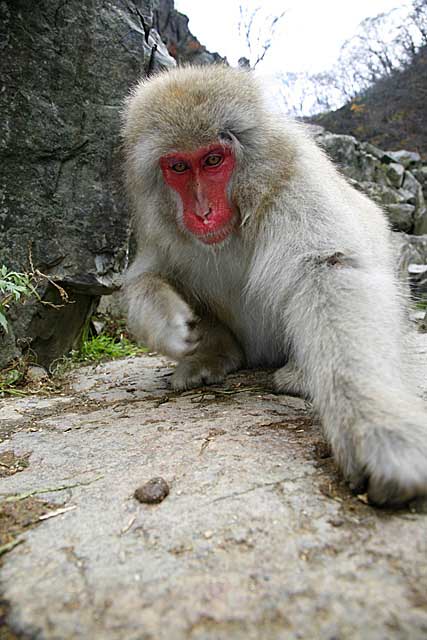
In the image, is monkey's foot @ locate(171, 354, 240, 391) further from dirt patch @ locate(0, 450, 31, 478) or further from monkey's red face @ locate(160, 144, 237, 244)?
dirt patch @ locate(0, 450, 31, 478)

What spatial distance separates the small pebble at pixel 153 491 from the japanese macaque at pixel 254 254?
1.51ft

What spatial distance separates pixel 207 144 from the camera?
226cm

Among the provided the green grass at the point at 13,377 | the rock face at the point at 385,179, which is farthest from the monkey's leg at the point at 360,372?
the rock face at the point at 385,179

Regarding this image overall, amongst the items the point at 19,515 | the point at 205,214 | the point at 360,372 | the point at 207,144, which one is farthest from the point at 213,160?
the point at 19,515

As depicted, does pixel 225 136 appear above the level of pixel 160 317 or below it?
above

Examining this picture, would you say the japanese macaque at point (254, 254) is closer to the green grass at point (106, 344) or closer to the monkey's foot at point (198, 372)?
the monkey's foot at point (198, 372)

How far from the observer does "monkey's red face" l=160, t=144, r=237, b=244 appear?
2.25 meters

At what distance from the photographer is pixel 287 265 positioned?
2104 mm

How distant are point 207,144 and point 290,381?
1026 mm

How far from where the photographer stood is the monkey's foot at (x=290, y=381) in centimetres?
234

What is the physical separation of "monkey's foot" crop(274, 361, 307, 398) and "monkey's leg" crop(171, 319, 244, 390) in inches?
16.1

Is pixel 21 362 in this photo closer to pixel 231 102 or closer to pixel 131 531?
pixel 231 102

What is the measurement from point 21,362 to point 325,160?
1973mm

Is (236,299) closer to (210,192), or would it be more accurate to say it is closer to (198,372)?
(198,372)
